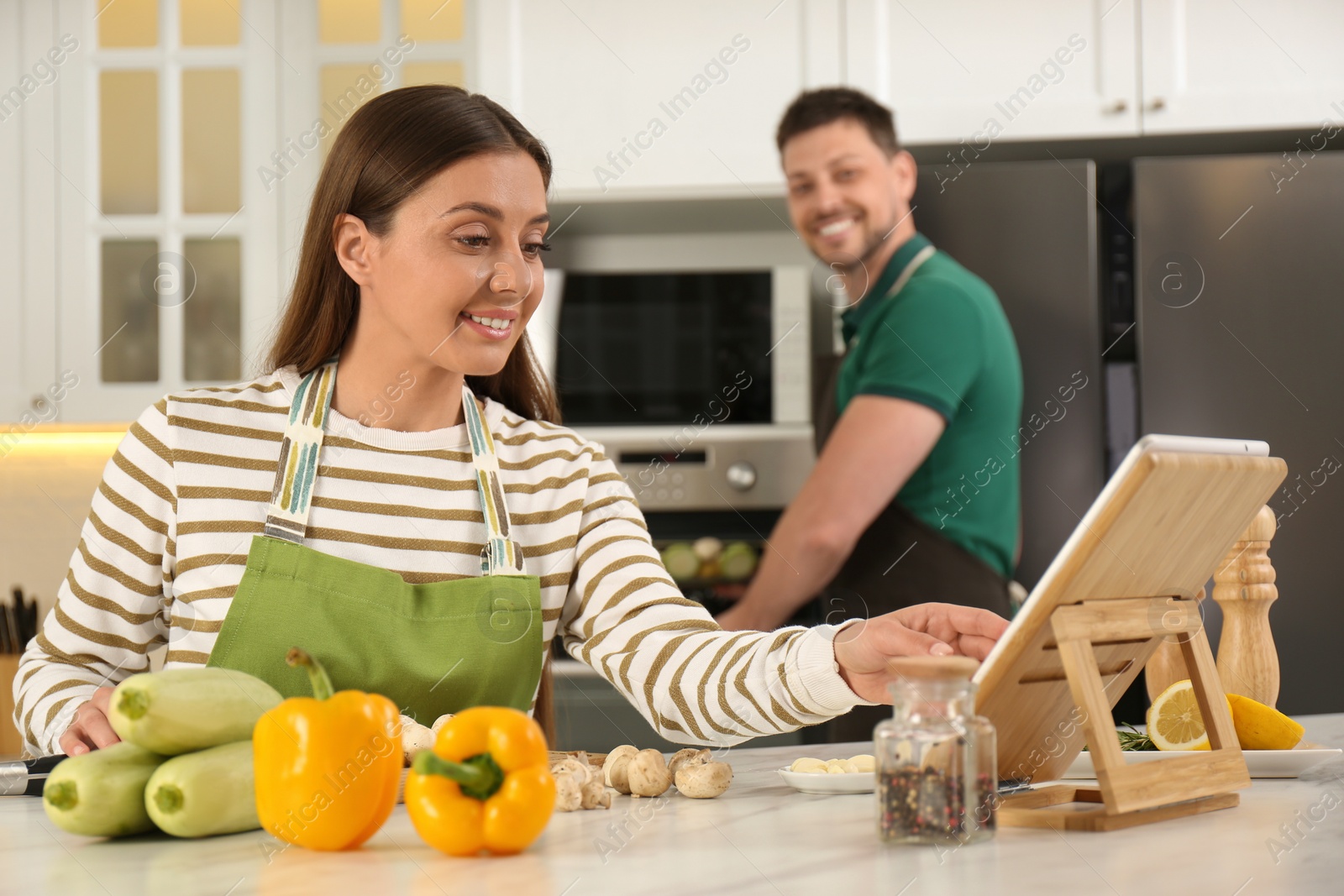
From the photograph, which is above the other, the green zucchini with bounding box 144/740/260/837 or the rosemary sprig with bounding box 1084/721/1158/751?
the green zucchini with bounding box 144/740/260/837

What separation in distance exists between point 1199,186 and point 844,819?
71.5 inches

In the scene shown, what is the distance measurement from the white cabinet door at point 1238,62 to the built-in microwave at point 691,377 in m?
0.79

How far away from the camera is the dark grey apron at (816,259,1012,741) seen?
202 cm

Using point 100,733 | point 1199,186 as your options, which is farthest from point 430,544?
point 1199,186

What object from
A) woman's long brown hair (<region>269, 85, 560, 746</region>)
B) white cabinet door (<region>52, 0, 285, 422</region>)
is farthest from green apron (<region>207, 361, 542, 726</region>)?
white cabinet door (<region>52, 0, 285, 422</region>)

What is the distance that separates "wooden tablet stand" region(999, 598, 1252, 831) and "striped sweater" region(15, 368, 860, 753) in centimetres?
31

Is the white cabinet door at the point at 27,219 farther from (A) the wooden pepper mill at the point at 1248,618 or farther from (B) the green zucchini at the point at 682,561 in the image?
(A) the wooden pepper mill at the point at 1248,618

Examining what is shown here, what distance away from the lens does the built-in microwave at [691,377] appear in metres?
2.42

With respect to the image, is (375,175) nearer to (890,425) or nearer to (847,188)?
(890,425)

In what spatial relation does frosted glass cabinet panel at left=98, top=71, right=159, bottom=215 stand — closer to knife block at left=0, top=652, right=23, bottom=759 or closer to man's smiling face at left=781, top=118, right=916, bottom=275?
knife block at left=0, top=652, right=23, bottom=759

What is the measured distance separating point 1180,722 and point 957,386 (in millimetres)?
1007

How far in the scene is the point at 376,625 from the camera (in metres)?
1.18

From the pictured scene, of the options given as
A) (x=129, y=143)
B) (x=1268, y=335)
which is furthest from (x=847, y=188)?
(x=129, y=143)

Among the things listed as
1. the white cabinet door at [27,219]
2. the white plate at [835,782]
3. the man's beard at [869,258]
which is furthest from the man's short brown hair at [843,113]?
the white cabinet door at [27,219]
